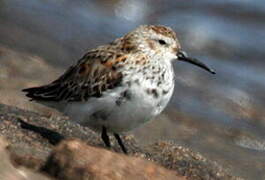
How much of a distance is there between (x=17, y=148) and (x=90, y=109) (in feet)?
4.67

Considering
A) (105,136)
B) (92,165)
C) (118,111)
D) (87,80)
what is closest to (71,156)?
(92,165)

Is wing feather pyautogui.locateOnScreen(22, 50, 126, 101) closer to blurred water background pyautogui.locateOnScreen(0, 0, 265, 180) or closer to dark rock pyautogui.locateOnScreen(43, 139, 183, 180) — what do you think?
dark rock pyautogui.locateOnScreen(43, 139, 183, 180)

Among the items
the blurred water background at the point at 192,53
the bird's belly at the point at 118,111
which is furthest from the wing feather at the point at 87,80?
the blurred water background at the point at 192,53

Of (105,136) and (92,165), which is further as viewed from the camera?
(105,136)

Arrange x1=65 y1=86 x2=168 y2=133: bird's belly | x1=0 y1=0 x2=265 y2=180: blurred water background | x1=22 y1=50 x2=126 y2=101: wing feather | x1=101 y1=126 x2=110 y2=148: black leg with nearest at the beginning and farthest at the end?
x1=65 y1=86 x2=168 y2=133: bird's belly
x1=22 y1=50 x2=126 y2=101: wing feather
x1=101 y1=126 x2=110 y2=148: black leg
x1=0 y1=0 x2=265 y2=180: blurred water background

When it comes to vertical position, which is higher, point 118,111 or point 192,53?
point 192,53

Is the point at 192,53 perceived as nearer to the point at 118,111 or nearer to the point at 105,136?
the point at 105,136

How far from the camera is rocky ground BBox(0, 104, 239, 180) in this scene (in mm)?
5324

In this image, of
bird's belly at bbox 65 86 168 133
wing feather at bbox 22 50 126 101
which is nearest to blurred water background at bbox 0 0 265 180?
wing feather at bbox 22 50 126 101

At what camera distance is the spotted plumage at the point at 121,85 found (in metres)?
7.25

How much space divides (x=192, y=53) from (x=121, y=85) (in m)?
7.88

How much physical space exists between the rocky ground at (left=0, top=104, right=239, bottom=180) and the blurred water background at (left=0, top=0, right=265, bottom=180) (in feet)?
5.03

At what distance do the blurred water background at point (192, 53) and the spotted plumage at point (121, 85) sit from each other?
2511 mm

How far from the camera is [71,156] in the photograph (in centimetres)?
541
